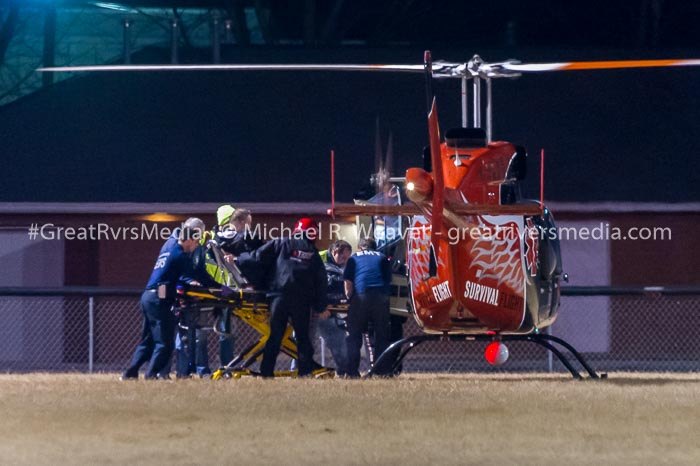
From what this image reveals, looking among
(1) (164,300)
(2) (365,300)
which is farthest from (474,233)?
(1) (164,300)

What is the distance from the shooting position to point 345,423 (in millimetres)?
10727

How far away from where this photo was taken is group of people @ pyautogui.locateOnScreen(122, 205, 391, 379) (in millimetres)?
15000

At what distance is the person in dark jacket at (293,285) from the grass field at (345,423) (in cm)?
100

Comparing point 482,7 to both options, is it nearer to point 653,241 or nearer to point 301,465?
point 653,241

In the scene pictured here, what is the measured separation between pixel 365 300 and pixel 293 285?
1.22 meters

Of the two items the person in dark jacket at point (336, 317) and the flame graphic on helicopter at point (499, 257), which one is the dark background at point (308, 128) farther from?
the flame graphic on helicopter at point (499, 257)

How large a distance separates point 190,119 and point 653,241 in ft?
26.6

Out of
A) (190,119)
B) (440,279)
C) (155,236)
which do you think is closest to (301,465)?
(440,279)

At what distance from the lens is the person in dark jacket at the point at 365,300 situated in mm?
15844

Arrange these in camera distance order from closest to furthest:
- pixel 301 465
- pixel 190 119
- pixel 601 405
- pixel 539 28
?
pixel 301 465 < pixel 601 405 < pixel 190 119 < pixel 539 28

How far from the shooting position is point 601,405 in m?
12.0

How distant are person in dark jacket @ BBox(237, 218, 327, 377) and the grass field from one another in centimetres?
100

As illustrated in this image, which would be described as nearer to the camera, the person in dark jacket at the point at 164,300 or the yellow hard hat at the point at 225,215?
the person in dark jacket at the point at 164,300

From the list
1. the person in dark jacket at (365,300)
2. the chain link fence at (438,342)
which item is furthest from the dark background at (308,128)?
the person in dark jacket at (365,300)
